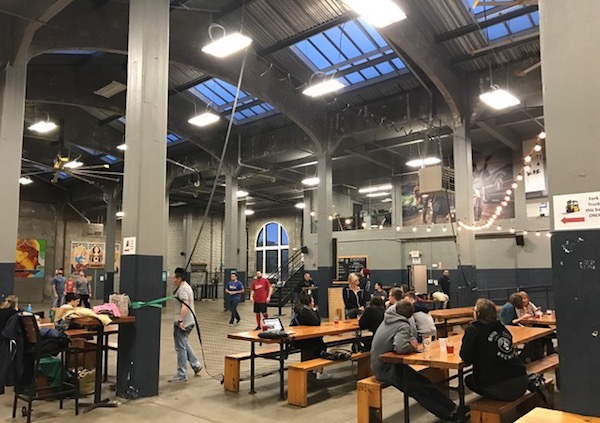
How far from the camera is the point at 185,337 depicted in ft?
22.8

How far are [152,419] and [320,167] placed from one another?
37.7ft

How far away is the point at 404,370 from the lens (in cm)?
479

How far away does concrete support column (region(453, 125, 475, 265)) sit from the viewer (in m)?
13.2

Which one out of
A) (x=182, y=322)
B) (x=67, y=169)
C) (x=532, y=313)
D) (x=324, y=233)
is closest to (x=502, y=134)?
(x=324, y=233)

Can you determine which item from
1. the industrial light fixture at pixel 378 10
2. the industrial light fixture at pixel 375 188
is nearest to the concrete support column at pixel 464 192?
the industrial light fixture at pixel 378 10

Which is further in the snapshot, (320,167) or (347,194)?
(347,194)

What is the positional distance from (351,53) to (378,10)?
5344mm

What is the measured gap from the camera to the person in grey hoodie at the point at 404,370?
4723 mm

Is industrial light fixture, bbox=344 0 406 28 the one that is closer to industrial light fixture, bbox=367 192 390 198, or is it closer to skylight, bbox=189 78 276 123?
skylight, bbox=189 78 276 123

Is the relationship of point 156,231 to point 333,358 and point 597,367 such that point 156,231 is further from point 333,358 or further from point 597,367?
point 597,367

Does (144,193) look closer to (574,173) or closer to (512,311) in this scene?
(574,173)

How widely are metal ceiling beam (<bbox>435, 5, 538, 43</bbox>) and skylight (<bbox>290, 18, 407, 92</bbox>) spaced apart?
1308 mm

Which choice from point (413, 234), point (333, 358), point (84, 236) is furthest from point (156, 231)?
point (84, 236)

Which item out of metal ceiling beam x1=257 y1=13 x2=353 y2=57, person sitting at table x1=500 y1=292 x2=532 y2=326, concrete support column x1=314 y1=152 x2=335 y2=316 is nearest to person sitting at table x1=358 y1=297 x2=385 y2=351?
person sitting at table x1=500 y1=292 x2=532 y2=326
